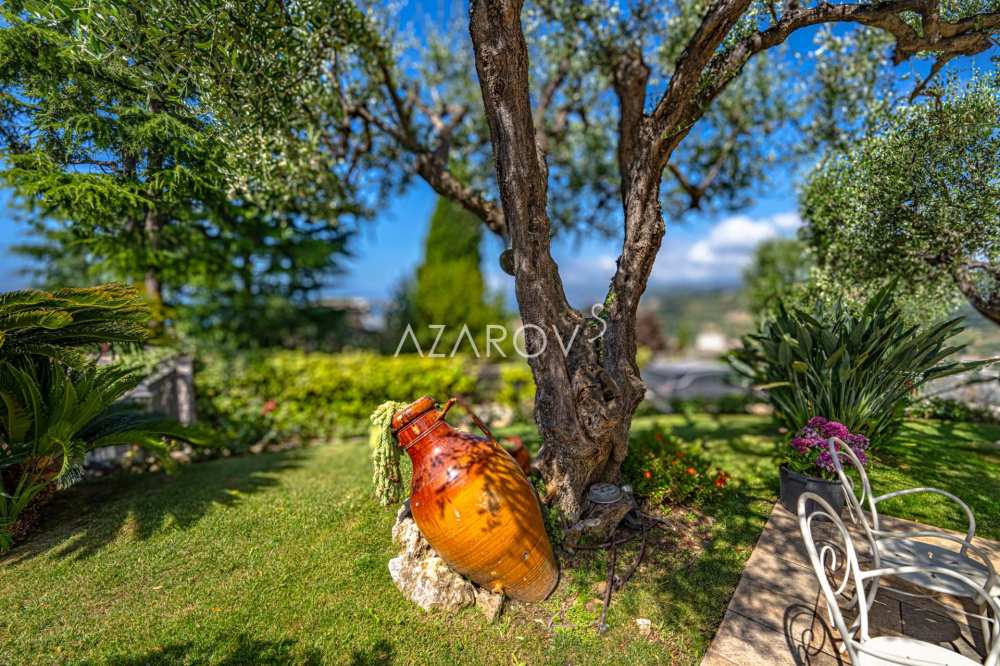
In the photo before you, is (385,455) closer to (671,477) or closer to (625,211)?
(671,477)

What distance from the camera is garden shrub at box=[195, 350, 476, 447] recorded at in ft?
25.6

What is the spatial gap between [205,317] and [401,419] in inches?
354

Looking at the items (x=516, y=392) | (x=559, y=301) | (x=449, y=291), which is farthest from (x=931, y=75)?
(x=449, y=291)

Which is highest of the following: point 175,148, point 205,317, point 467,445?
point 175,148

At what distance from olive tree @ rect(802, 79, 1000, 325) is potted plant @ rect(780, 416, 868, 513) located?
2.37 meters

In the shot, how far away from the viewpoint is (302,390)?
26.8ft

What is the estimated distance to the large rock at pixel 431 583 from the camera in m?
3.26

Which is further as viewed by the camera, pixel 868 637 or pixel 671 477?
pixel 671 477

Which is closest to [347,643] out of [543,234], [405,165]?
[543,234]

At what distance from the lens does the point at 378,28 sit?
Result: 670 cm

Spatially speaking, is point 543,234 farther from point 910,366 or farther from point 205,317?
point 205,317

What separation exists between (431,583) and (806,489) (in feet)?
11.4

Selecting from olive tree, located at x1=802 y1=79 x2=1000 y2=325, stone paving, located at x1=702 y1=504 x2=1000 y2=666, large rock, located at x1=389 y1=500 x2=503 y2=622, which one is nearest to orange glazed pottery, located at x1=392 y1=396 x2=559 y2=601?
large rock, located at x1=389 y1=500 x2=503 y2=622

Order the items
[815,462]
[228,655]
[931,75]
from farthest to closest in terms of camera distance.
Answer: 1. [931,75]
2. [815,462]
3. [228,655]
